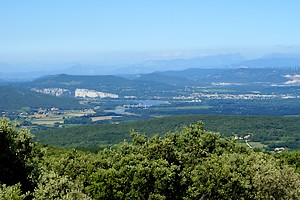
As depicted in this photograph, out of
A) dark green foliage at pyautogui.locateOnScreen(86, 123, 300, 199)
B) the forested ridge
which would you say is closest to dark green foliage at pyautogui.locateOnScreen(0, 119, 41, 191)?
the forested ridge

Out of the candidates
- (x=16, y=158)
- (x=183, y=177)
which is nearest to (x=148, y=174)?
(x=183, y=177)

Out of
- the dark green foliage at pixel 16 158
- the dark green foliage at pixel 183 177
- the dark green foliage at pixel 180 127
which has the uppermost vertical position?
the dark green foliage at pixel 16 158

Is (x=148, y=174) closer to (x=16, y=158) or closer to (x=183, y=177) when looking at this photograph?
(x=183, y=177)

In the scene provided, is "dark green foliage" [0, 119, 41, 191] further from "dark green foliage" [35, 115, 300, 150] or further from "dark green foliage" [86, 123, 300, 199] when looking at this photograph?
"dark green foliage" [35, 115, 300, 150]

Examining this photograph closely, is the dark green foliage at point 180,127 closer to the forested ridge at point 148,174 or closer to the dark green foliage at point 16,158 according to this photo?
the forested ridge at point 148,174

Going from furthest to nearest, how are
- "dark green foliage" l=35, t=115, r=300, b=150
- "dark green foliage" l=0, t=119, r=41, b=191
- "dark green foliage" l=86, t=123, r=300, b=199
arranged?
"dark green foliage" l=35, t=115, r=300, b=150 → "dark green foliage" l=86, t=123, r=300, b=199 → "dark green foliage" l=0, t=119, r=41, b=191

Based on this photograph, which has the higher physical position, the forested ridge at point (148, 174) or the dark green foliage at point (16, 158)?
the dark green foliage at point (16, 158)

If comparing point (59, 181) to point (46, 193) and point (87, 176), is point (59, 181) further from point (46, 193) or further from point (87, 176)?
point (87, 176)

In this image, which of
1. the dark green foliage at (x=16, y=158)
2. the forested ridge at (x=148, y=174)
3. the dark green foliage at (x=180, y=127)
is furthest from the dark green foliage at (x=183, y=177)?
the dark green foliage at (x=180, y=127)
